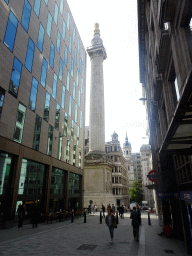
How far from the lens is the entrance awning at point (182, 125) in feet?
13.8

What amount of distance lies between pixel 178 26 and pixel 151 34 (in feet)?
29.7

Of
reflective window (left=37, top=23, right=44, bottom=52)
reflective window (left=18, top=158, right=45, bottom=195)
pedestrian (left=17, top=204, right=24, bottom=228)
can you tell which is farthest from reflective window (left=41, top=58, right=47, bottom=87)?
pedestrian (left=17, top=204, right=24, bottom=228)

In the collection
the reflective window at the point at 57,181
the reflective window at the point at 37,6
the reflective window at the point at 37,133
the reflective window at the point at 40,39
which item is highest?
the reflective window at the point at 37,6

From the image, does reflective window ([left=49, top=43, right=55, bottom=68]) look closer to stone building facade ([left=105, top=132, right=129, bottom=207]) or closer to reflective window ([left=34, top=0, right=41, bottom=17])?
reflective window ([left=34, top=0, right=41, bottom=17])

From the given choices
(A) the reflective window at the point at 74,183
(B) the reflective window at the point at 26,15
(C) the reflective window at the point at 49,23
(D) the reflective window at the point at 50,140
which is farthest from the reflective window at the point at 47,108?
(A) the reflective window at the point at 74,183

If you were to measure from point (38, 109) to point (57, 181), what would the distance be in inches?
420

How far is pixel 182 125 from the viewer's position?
18.4 feet

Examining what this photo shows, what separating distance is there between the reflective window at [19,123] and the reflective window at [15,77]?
162 cm

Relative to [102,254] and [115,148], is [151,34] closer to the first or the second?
[102,254]

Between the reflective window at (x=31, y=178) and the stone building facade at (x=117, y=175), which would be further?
the stone building facade at (x=117, y=175)

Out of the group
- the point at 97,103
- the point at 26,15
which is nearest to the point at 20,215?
the point at 26,15

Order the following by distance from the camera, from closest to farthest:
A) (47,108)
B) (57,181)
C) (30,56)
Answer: (30,56), (47,108), (57,181)

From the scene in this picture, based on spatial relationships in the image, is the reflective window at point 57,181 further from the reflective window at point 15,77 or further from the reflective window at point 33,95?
the reflective window at point 15,77

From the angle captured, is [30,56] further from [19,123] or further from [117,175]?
[117,175]
